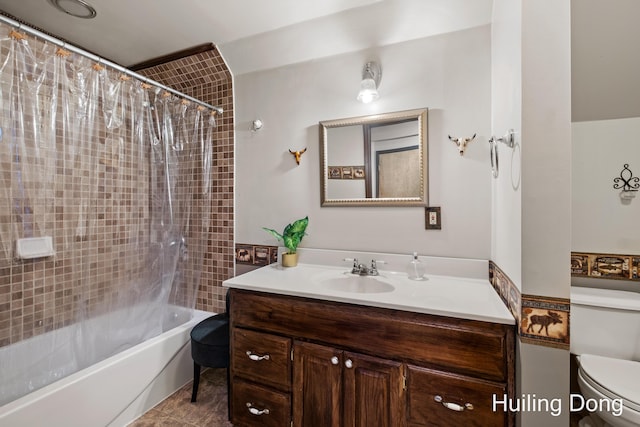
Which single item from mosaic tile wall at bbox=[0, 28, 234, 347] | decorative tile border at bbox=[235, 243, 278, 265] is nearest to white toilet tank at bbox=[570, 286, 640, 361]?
decorative tile border at bbox=[235, 243, 278, 265]

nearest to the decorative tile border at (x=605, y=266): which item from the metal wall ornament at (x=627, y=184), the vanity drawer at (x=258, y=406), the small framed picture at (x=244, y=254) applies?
the metal wall ornament at (x=627, y=184)

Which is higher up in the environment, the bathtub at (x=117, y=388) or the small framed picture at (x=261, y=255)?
Result: the small framed picture at (x=261, y=255)

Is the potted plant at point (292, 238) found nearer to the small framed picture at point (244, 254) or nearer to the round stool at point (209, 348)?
the small framed picture at point (244, 254)

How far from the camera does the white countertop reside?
1074 millimetres

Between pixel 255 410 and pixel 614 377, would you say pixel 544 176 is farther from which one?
pixel 255 410

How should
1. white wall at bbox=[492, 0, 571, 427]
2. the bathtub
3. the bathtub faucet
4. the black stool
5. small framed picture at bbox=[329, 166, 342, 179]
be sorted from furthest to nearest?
the bathtub faucet → small framed picture at bbox=[329, 166, 342, 179] → the black stool → the bathtub → white wall at bbox=[492, 0, 571, 427]

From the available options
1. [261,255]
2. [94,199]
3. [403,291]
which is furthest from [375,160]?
[94,199]

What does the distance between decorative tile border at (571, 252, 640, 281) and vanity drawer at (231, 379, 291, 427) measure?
1.81m

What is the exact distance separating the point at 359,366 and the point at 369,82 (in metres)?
1.51

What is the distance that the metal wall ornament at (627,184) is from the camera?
4.93ft

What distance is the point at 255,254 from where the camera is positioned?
2035 millimetres

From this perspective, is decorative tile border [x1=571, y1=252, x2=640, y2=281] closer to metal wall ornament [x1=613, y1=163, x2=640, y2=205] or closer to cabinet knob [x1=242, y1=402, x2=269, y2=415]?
metal wall ornament [x1=613, y1=163, x2=640, y2=205]

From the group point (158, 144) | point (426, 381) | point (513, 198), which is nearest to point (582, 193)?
point (513, 198)

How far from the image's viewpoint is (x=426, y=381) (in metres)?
1.09
